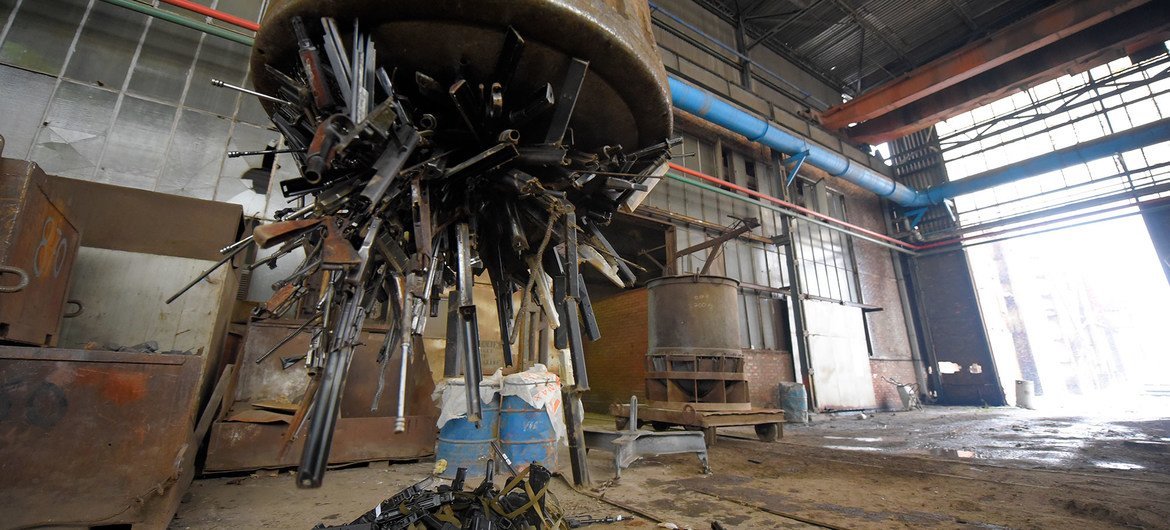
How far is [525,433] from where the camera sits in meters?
4.24

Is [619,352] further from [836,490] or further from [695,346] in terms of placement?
[836,490]

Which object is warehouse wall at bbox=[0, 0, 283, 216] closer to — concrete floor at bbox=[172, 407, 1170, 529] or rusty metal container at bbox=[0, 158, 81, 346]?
rusty metal container at bbox=[0, 158, 81, 346]

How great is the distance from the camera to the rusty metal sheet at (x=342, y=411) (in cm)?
380

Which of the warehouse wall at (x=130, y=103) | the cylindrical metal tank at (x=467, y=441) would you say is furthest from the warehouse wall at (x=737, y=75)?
the cylindrical metal tank at (x=467, y=441)

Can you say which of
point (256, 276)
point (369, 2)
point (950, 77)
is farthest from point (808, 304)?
point (369, 2)

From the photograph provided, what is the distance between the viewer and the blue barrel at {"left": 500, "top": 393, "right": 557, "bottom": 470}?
4207 mm

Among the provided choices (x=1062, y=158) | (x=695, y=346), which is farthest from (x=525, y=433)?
(x=1062, y=158)

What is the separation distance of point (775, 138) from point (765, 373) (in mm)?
5805

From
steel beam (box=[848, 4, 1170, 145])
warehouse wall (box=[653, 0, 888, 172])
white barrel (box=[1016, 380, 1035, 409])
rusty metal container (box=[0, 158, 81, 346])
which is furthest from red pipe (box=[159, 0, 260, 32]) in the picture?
white barrel (box=[1016, 380, 1035, 409])

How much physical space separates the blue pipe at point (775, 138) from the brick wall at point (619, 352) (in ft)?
13.8

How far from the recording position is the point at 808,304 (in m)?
11.6

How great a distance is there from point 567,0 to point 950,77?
14.2 metres

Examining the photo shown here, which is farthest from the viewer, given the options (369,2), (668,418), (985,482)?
(668,418)

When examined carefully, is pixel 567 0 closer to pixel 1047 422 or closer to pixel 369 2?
pixel 369 2
